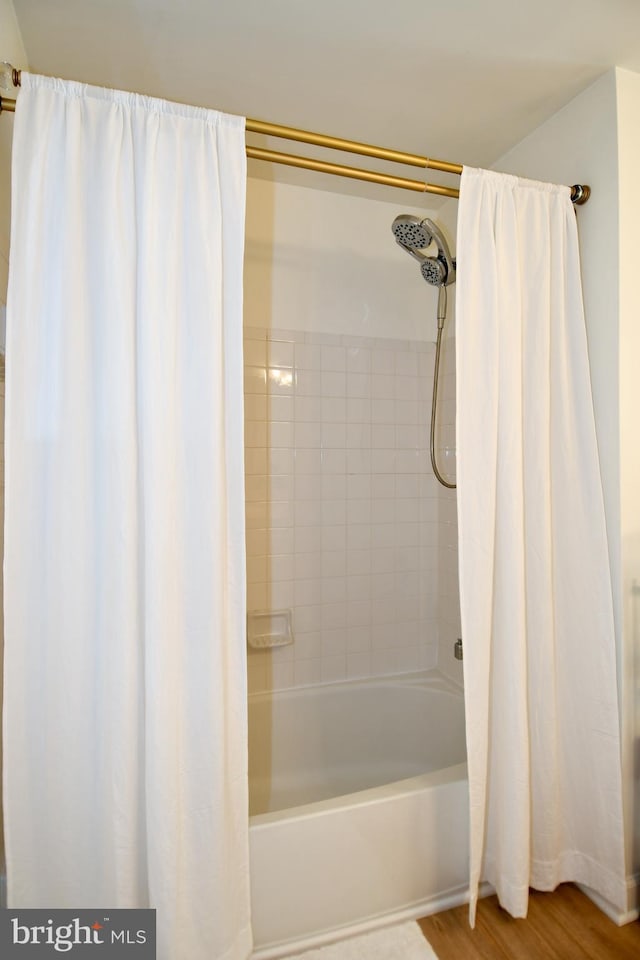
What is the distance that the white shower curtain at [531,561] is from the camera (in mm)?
1365

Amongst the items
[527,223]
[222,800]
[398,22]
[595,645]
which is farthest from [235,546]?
[398,22]

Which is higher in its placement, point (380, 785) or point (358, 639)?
point (358, 639)

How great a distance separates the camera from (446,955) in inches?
52.7

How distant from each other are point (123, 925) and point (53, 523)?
Result: 870 mm

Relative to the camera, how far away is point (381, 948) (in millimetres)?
1354

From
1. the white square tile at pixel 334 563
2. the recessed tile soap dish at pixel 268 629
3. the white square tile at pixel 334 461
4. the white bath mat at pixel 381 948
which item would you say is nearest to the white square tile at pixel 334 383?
the white square tile at pixel 334 461

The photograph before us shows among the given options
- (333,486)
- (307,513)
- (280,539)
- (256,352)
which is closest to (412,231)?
(256,352)

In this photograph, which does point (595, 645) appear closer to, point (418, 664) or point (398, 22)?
point (418, 664)

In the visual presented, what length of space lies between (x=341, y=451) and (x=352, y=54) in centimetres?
136

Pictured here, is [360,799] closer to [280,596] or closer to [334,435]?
[280,596]

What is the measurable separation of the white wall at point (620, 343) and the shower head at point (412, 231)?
495 mm

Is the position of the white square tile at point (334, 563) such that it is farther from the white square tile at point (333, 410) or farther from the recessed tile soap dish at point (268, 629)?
the white square tile at point (333, 410)

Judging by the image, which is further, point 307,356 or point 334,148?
point 307,356

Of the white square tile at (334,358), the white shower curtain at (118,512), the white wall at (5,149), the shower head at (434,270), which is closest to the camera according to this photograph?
the white shower curtain at (118,512)
